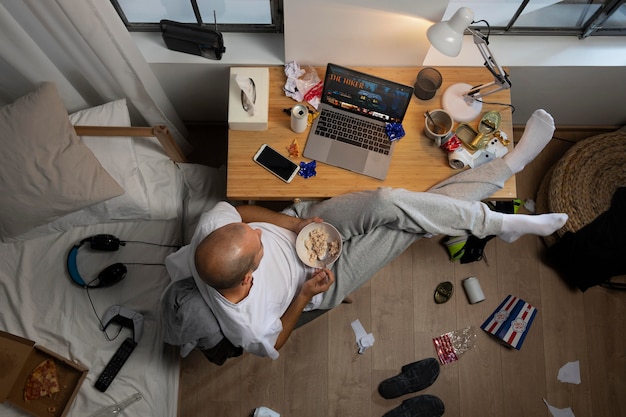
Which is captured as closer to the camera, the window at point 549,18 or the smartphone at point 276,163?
the smartphone at point 276,163

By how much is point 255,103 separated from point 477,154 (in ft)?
2.89

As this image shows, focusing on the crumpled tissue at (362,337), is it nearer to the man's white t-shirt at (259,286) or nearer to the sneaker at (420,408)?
the sneaker at (420,408)

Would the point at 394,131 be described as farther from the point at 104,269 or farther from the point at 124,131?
the point at 104,269

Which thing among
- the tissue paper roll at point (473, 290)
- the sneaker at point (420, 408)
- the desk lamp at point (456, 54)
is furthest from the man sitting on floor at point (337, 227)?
the sneaker at point (420, 408)

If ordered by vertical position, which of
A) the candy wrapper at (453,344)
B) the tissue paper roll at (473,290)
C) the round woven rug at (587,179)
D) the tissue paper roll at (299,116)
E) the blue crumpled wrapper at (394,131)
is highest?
the tissue paper roll at (299,116)

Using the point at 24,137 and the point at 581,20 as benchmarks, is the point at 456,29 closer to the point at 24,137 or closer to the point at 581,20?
the point at 581,20

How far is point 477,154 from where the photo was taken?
182cm

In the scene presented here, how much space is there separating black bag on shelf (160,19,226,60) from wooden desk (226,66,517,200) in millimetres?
245

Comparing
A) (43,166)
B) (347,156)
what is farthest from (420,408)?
(43,166)

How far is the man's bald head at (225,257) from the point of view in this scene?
135 cm

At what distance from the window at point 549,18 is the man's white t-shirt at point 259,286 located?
4.01ft

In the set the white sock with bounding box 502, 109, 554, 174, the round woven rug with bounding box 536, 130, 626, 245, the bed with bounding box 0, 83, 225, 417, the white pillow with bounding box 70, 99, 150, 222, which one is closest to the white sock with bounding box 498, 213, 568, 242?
the white sock with bounding box 502, 109, 554, 174

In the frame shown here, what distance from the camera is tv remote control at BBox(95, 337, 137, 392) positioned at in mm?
1773

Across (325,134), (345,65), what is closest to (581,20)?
(345,65)
